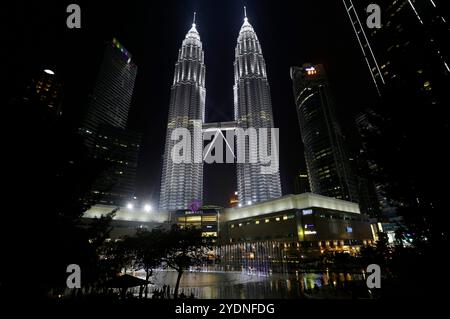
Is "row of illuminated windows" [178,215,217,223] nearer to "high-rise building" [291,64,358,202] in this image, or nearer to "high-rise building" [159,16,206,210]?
"high-rise building" [159,16,206,210]

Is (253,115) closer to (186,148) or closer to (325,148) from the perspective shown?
(186,148)

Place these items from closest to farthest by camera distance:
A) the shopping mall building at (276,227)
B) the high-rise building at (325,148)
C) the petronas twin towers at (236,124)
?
the shopping mall building at (276,227) → the petronas twin towers at (236,124) → the high-rise building at (325,148)

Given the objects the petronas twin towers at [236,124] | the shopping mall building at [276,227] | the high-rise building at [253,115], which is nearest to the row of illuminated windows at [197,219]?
the shopping mall building at [276,227]

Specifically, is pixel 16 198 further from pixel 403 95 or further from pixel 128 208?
pixel 128 208

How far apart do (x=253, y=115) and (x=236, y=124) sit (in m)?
20.7

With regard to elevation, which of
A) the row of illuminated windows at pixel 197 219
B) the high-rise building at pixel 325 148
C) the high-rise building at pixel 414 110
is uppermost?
the high-rise building at pixel 325 148

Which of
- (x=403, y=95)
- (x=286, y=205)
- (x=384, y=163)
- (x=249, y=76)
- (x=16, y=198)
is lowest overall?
(x=16, y=198)

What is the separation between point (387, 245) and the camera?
811 cm

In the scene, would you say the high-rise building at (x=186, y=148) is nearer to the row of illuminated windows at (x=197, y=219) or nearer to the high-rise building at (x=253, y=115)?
the row of illuminated windows at (x=197, y=219)

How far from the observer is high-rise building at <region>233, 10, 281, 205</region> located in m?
156

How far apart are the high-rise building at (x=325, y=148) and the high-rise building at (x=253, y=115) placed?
39.8m

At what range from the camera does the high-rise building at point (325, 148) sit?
17044 centimetres
